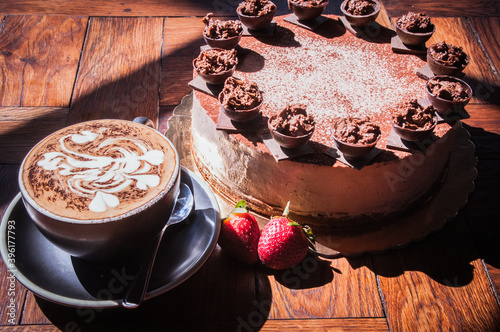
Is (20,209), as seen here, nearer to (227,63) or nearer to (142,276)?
(142,276)

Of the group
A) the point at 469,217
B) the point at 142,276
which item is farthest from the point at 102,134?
the point at 469,217

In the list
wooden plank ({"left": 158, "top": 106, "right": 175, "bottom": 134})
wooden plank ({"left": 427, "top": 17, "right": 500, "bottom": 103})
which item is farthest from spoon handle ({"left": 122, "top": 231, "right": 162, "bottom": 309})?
wooden plank ({"left": 427, "top": 17, "right": 500, "bottom": 103})

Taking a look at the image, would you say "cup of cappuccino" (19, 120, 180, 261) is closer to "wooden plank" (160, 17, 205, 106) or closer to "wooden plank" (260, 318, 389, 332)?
"wooden plank" (260, 318, 389, 332)

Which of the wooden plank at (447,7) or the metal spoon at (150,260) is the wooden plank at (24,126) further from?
the wooden plank at (447,7)

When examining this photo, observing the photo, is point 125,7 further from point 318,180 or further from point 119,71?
point 318,180

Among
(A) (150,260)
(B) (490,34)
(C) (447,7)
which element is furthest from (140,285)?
(C) (447,7)

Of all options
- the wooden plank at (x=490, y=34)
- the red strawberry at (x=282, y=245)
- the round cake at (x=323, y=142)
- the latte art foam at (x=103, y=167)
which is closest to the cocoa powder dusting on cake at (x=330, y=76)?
the round cake at (x=323, y=142)
